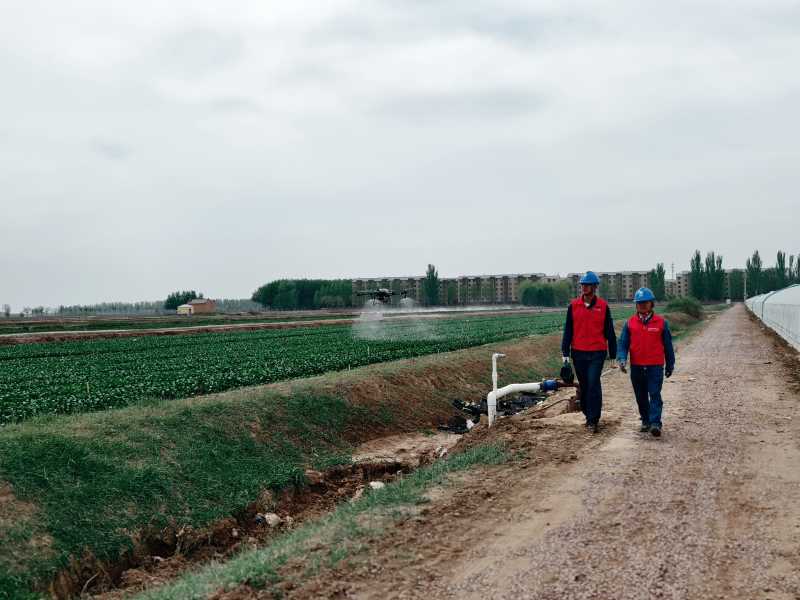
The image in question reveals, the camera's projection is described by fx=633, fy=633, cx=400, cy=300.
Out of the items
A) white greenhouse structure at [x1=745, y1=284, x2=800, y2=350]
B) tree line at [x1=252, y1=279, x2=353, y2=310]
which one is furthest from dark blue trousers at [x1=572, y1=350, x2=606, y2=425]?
tree line at [x1=252, y1=279, x2=353, y2=310]

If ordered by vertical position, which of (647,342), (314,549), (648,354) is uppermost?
(647,342)

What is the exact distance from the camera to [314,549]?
585 centimetres

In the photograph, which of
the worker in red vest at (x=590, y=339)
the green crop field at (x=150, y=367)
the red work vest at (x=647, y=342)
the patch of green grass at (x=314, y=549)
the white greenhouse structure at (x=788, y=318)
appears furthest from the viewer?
the white greenhouse structure at (x=788, y=318)

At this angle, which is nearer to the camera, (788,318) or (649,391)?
(649,391)

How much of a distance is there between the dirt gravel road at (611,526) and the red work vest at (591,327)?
4.66ft

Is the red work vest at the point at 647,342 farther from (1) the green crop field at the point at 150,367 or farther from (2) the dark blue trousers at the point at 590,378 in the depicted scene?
(1) the green crop field at the point at 150,367

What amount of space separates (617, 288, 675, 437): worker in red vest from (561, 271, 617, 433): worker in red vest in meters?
0.31

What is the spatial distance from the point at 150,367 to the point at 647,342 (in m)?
19.0

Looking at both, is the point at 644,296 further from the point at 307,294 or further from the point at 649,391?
the point at 307,294

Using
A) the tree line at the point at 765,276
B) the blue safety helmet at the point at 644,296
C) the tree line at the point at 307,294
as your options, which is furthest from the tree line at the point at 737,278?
the blue safety helmet at the point at 644,296

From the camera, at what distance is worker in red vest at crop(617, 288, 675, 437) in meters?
9.70

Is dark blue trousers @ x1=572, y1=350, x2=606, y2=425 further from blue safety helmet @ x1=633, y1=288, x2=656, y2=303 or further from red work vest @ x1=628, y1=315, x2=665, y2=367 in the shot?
blue safety helmet @ x1=633, y1=288, x2=656, y2=303

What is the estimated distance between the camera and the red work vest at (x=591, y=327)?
9898 millimetres

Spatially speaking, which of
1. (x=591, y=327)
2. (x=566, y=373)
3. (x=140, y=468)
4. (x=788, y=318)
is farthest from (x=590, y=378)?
(x=788, y=318)
